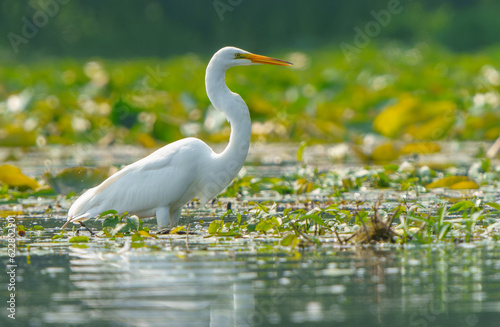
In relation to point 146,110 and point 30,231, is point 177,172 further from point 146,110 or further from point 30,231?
point 146,110

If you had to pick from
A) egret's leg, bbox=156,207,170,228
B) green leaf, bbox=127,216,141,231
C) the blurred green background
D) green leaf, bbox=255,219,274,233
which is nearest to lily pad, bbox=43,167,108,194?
egret's leg, bbox=156,207,170,228

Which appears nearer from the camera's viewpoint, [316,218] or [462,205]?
[316,218]

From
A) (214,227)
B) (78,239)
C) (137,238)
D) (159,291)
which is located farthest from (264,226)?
(159,291)

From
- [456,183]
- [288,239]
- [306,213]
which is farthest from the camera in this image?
[456,183]

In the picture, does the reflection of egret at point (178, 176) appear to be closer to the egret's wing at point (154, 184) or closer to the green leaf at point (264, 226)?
the egret's wing at point (154, 184)

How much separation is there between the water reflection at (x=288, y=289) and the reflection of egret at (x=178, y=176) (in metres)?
1.24

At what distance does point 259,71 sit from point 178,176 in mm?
14105

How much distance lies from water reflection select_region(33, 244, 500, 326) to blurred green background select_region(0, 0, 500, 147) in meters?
8.06

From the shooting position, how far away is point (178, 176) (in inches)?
249

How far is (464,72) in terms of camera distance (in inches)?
750

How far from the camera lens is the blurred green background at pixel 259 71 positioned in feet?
45.2

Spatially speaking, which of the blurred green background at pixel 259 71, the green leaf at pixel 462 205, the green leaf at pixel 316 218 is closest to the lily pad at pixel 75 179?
the green leaf at pixel 316 218

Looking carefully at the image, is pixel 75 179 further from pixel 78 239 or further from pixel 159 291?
pixel 159 291

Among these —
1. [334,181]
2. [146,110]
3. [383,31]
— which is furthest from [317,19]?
[334,181]
